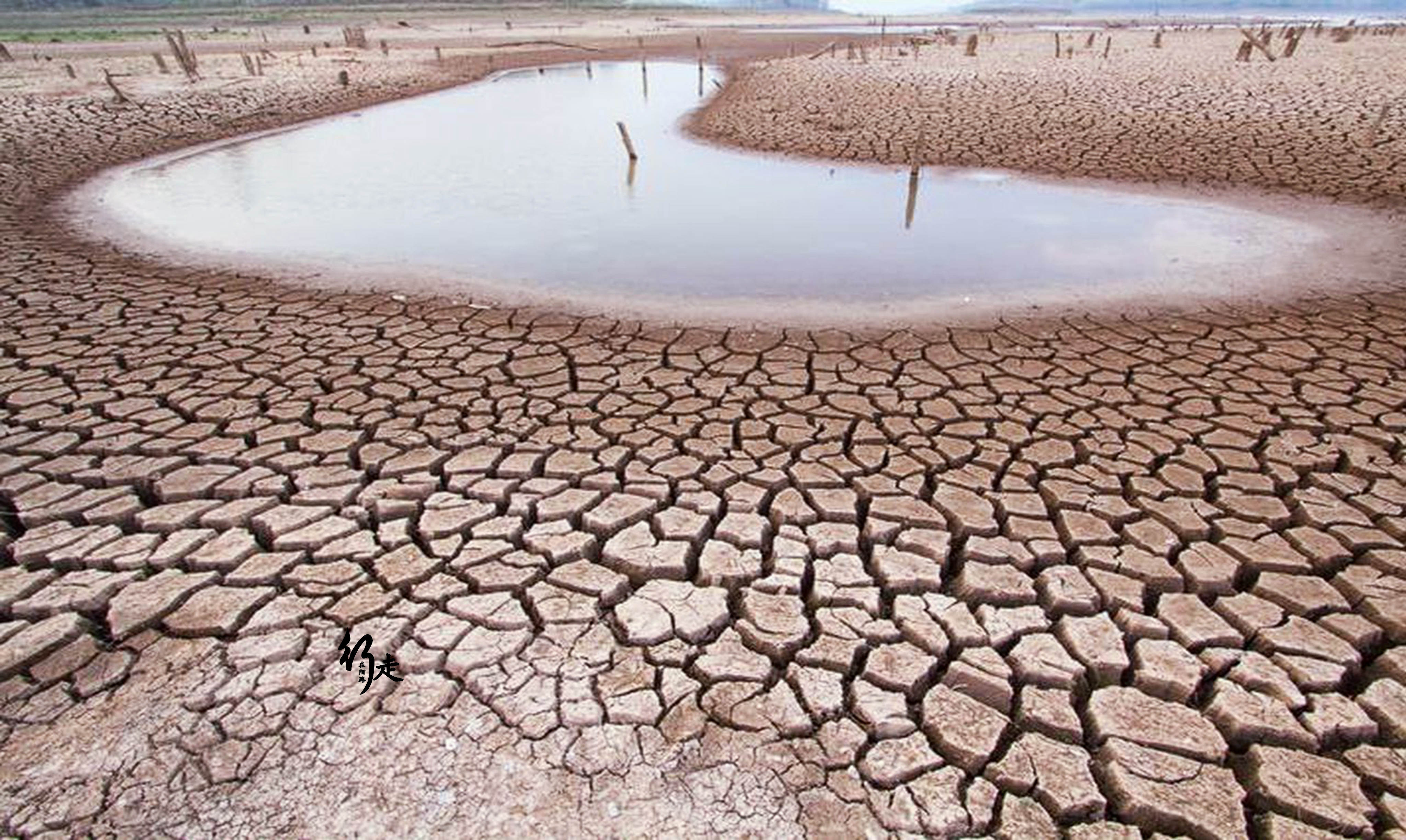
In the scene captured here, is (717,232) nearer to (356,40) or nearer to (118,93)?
(118,93)

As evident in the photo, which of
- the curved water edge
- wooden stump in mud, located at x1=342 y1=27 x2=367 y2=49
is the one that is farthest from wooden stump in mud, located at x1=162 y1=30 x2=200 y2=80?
wooden stump in mud, located at x1=342 y1=27 x2=367 y2=49

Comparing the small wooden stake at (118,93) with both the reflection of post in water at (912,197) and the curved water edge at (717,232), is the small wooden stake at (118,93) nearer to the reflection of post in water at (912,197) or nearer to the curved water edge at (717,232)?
the curved water edge at (717,232)

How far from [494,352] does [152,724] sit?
2.98m

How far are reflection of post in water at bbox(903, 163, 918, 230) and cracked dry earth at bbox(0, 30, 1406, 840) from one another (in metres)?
3.57

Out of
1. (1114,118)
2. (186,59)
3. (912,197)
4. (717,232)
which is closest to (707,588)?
(717,232)

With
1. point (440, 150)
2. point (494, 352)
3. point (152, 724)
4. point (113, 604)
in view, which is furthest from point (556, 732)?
point (440, 150)

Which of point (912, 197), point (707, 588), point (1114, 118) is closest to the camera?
point (707, 588)

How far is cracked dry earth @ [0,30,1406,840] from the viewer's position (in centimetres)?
212

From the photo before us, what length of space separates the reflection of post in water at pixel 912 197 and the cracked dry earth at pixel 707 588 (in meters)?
3.57

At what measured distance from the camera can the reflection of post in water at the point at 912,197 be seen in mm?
8141

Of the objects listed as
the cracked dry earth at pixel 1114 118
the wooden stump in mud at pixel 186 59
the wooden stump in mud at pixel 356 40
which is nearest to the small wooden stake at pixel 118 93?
the wooden stump in mud at pixel 186 59

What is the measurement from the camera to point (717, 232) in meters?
7.88

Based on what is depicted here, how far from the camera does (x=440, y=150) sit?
12492 mm

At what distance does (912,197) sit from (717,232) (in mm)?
2585
